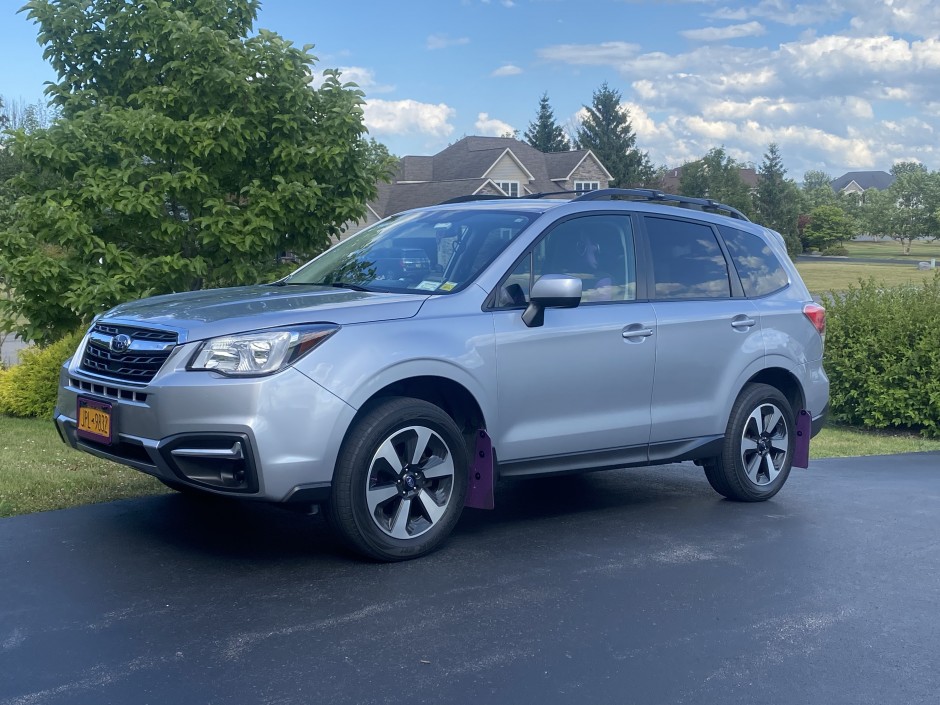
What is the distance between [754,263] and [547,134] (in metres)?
97.3

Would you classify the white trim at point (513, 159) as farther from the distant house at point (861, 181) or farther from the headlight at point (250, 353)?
the distant house at point (861, 181)

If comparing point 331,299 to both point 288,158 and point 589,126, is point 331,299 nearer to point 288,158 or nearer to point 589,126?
point 288,158

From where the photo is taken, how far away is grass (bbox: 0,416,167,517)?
6.79 meters

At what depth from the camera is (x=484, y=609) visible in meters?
4.99

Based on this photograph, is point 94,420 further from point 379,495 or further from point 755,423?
point 755,423

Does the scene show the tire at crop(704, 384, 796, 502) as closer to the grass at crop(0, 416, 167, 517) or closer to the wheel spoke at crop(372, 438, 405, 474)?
the wheel spoke at crop(372, 438, 405, 474)

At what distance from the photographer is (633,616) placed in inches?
195

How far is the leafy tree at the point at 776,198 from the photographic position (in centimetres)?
8038

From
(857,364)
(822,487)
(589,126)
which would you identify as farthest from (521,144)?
(822,487)

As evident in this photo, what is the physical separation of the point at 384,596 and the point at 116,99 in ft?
25.6

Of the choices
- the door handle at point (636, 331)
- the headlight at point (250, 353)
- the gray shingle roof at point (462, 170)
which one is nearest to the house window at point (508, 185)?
the gray shingle roof at point (462, 170)

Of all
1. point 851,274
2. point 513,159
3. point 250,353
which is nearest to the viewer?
point 250,353

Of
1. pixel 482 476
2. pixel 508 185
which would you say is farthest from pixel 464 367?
pixel 508 185

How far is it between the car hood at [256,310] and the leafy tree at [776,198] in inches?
3042
